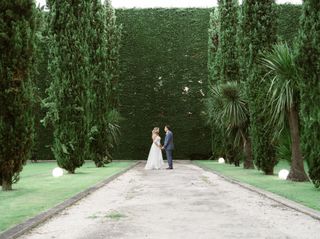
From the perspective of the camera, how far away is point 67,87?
63.0 feet

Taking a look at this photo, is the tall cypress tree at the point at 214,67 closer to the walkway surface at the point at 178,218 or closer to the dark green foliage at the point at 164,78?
the dark green foliage at the point at 164,78

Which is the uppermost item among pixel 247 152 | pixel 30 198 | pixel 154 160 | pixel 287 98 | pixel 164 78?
pixel 164 78

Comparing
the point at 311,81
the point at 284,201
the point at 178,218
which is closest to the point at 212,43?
the point at 311,81

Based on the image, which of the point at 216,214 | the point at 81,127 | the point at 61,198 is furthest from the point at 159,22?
the point at 216,214

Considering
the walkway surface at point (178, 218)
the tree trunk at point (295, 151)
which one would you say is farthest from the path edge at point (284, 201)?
the tree trunk at point (295, 151)

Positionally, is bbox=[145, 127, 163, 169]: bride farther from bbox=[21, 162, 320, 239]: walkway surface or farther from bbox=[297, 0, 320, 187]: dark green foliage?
bbox=[297, 0, 320, 187]: dark green foliage

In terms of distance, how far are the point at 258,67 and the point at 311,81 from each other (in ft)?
19.2

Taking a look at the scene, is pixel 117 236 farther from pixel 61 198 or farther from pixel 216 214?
pixel 61 198

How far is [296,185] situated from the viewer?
44.3ft

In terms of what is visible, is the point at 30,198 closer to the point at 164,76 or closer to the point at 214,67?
the point at 214,67

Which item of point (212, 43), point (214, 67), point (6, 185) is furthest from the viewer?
point (212, 43)

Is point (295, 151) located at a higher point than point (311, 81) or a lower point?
lower

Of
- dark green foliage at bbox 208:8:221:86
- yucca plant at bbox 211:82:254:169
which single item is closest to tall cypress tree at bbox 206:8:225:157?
dark green foliage at bbox 208:8:221:86

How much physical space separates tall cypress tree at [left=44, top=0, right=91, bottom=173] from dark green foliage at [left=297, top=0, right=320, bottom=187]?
9360mm
